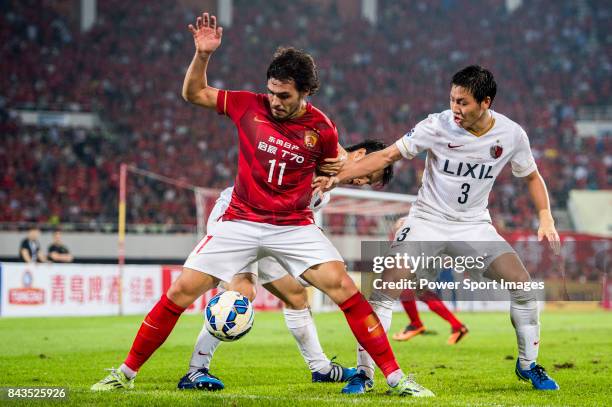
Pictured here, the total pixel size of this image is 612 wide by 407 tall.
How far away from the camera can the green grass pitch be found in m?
6.08

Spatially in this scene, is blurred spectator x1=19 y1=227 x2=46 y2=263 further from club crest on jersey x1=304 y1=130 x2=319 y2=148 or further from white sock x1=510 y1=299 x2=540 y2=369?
white sock x1=510 y1=299 x2=540 y2=369

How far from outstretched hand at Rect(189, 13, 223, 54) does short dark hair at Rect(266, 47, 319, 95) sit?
17.0 inches

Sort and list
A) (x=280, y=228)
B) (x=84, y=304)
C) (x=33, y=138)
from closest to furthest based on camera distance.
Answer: (x=280, y=228), (x=84, y=304), (x=33, y=138)

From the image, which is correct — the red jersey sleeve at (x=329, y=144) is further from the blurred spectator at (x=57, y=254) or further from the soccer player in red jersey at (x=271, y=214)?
the blurred spectator at (x=57, y=254)

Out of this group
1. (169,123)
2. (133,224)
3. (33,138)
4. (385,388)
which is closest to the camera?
Answer: (385,388)

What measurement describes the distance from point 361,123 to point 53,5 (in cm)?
1424

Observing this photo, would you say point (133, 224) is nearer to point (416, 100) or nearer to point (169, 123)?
point (169, 123)

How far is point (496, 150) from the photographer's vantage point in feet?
22.6

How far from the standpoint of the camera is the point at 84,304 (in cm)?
2105

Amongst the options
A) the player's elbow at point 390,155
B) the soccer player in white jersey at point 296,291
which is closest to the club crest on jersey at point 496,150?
the player's elbow at point 390,155

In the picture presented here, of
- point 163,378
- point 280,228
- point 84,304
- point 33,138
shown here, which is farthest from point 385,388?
point 33,138

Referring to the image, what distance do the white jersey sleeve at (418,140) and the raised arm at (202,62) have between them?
1.46m

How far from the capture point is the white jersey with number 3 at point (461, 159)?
22.5 feet

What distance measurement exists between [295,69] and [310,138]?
534 mm
